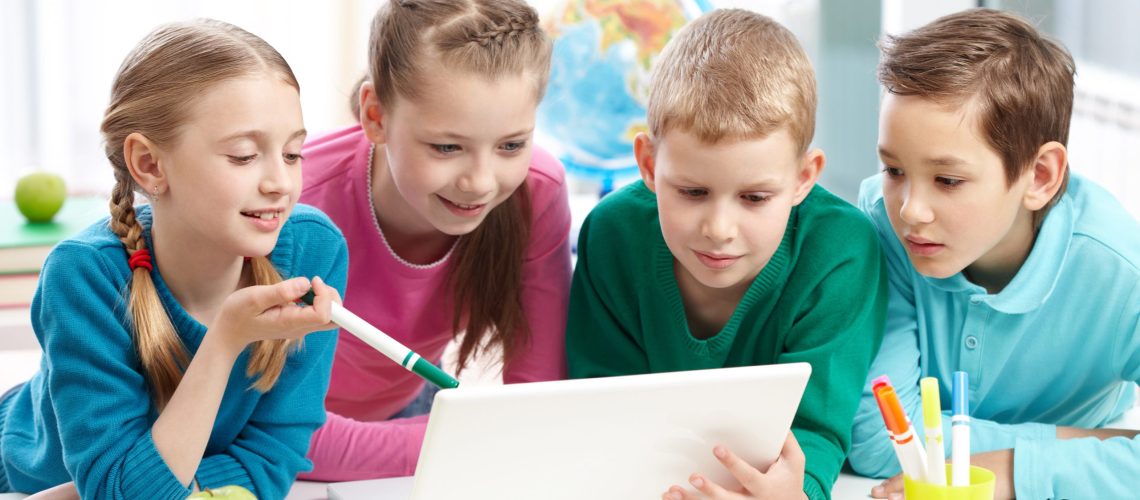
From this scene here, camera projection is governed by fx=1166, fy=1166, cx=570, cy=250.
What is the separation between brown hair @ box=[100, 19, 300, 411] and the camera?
1.01m

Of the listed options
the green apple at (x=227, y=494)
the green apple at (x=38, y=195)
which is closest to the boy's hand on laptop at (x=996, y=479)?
the green apple at (x=227, y=494)

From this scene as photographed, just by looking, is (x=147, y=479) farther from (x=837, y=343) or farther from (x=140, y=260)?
(x=837, y=343)

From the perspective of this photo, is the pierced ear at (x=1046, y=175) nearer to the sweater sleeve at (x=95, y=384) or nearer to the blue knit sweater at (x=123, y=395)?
the blue knit sweater at (x=123, y=395)

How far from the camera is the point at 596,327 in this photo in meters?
1.31

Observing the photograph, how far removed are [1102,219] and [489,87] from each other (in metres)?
0.65

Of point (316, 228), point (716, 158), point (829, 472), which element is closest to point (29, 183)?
point (316, 228)

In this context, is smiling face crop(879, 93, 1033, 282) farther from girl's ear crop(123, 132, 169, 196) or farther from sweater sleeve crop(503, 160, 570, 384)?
girl's ear crop(123, 132, 169, 196)

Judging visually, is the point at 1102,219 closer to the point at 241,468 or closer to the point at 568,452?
the point at 568,452

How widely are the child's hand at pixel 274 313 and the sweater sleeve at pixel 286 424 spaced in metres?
0.13

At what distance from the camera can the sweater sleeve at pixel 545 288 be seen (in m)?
1.37

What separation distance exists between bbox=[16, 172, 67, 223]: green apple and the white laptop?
1.55 meters

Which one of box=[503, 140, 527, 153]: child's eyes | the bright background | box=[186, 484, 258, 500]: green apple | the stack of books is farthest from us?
the bright background

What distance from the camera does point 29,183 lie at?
2084 mm

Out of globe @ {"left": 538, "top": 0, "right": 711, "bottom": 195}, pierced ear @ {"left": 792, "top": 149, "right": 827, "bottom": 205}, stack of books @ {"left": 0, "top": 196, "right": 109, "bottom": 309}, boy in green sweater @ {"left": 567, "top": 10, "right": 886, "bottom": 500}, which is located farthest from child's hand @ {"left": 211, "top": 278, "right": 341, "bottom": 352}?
globe @ {"left": 538, "top": 0, "right": 711, "bottom": 195}
